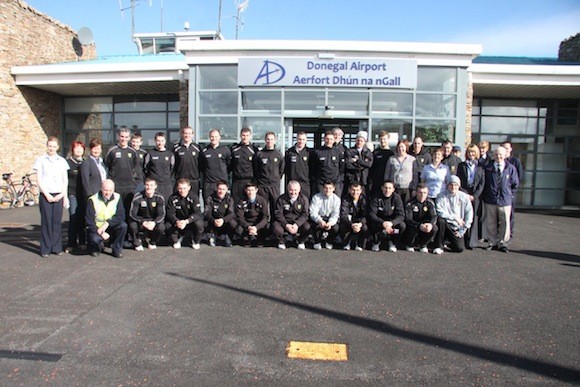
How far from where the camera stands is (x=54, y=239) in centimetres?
620

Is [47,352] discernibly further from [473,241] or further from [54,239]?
[473,241]

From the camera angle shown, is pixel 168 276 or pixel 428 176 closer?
pixel 168 276

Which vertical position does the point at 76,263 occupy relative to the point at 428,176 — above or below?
below

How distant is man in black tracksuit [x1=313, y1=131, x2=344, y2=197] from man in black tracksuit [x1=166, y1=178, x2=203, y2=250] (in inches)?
91.4

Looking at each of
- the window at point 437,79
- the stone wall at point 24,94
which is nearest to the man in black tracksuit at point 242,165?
the window at point 437,79

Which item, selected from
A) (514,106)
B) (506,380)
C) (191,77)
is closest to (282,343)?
(506,380)

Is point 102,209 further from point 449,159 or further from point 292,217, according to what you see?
point 449,159

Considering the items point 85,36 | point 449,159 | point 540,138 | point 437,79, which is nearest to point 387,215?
point 449,159

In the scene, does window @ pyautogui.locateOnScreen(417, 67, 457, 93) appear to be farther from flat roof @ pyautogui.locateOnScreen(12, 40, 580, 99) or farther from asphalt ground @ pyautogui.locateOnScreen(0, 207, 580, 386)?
asphalt ground @ pyautogui.locateOnScreen(0, 207, 580, 386)

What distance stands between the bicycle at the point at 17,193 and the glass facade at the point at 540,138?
1564cm

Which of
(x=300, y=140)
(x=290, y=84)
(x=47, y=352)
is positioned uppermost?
(x=290, y=84)

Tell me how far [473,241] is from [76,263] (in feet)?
21.8

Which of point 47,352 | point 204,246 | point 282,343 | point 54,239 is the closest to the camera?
point 47,352

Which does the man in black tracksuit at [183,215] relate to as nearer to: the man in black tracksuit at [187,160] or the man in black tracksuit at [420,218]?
the man in black tracksuit at [187,160]
